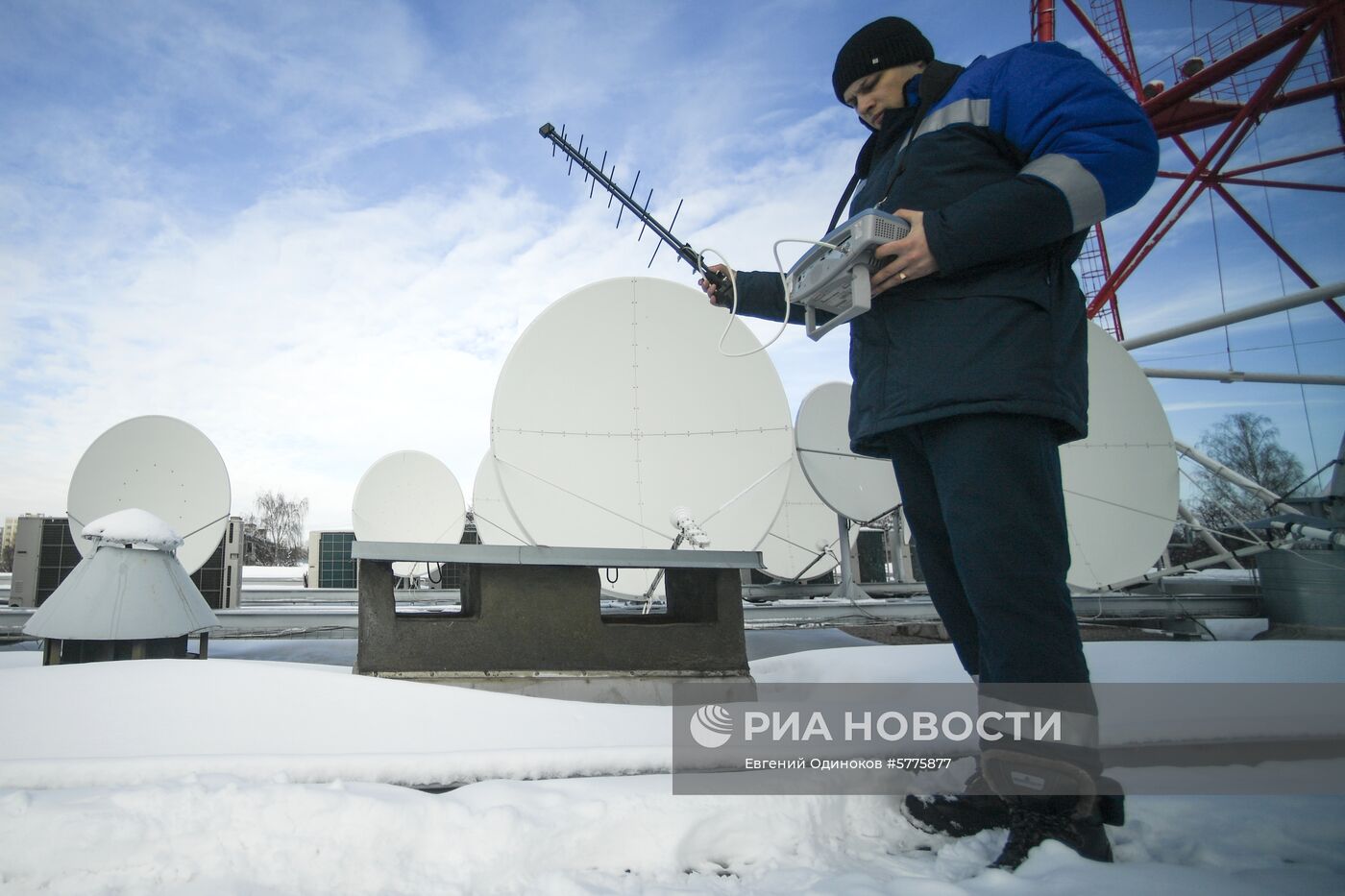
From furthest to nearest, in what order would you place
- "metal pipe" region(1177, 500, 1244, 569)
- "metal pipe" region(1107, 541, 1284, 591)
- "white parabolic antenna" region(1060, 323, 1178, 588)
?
1. "metal pipe" region(1177, 500, 1244, 569)
2. "metal pipe" region(1107, 541, 1284, 591)
3. "white parabolic antenna" region(1060, 323, 1178, 588)

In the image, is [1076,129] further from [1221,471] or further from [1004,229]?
[1221,471]

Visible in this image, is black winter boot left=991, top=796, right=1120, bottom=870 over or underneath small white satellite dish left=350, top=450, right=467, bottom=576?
underneath

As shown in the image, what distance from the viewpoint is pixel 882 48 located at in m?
1.63

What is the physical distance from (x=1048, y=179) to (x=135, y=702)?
250 centimetres

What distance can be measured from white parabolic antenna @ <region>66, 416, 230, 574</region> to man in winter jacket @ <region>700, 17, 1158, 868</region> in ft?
25.1


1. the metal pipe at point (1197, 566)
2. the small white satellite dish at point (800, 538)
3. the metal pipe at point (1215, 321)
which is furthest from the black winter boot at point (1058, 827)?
the small white satellite dish at point (800, 538)

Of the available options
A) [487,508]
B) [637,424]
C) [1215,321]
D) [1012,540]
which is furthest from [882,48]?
[487,508]

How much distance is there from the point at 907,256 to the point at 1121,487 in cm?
664

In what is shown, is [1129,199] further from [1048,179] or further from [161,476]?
[161,476]

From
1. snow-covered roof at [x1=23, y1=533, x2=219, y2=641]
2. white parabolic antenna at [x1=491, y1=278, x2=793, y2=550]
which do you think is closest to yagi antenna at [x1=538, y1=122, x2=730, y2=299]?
white parabolic antenna at [x1=491, y1=278, x2=793, y2=550]

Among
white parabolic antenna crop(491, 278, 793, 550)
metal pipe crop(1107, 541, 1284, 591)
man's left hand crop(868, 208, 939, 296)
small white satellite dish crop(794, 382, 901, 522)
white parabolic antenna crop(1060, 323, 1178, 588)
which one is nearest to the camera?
man's left hand crop(868, 208, 939, 296)

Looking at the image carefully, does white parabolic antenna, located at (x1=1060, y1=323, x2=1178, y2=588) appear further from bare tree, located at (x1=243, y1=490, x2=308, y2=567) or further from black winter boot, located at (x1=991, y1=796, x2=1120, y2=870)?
bare tree, located at (x1=243, y1=490, x2=308, y2=567)

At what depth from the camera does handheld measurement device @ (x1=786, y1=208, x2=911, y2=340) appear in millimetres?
1387

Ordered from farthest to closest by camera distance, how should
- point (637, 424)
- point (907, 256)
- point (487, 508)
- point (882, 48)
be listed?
point (487, 508)
point (637, 424)
point (882, 48)
point (907, 256)
